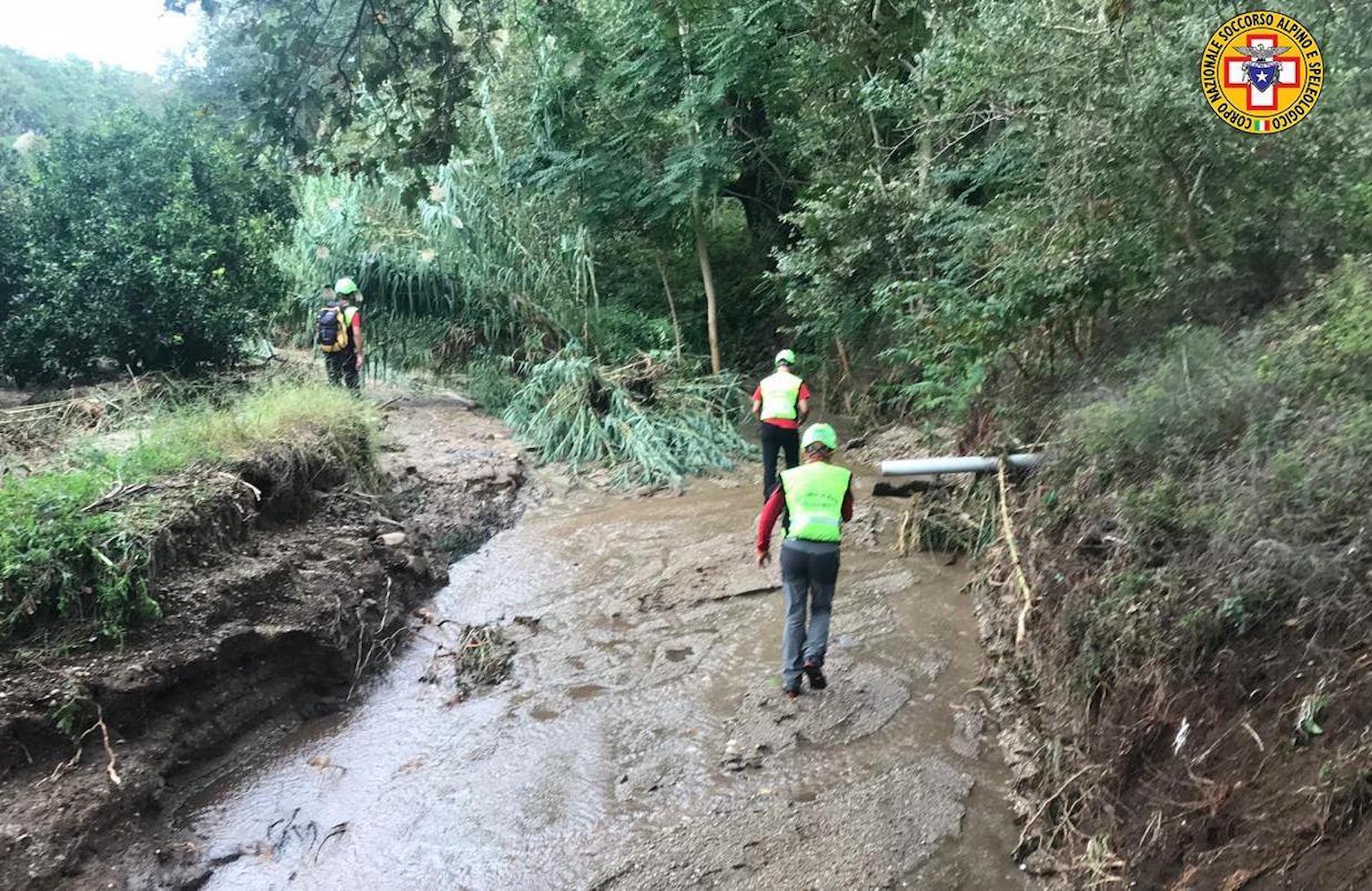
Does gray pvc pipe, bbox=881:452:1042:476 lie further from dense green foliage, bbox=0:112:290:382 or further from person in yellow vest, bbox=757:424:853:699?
dense green foliage, bbox=0:112:290:382

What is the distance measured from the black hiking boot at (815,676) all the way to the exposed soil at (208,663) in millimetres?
3318

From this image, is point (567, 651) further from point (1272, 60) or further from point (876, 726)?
point (1272, 60)

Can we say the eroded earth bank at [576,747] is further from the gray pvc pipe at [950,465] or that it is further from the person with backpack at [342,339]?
the person with backpack at [342,339]

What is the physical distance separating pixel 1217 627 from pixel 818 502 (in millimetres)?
2235

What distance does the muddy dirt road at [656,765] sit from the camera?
13.8ft

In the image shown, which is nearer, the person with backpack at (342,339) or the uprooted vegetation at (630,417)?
the person with backpack at (342,339)

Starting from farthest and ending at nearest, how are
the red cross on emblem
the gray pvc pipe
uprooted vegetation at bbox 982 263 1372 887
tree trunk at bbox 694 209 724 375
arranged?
tree trunk at bbox 694 209 724 375 < the gray pvc pipe < the red cross on emblem < uprooted vegetation at bbox 982 263 1372 887

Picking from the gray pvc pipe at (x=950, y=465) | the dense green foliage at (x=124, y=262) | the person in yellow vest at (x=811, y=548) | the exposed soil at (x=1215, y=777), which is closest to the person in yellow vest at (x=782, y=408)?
the gray pvc pipe at (x=950, y=465)

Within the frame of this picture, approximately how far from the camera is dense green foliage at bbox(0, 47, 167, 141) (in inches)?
899

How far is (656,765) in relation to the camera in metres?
5.02

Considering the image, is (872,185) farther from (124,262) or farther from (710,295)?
(124,262)

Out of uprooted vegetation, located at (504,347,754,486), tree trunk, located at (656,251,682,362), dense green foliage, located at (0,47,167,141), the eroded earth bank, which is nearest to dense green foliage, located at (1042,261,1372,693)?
the eroded earth bank

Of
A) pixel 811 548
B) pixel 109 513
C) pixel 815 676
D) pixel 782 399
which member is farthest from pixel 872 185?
pixel 109 513

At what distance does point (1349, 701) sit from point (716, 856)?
2.66 m
